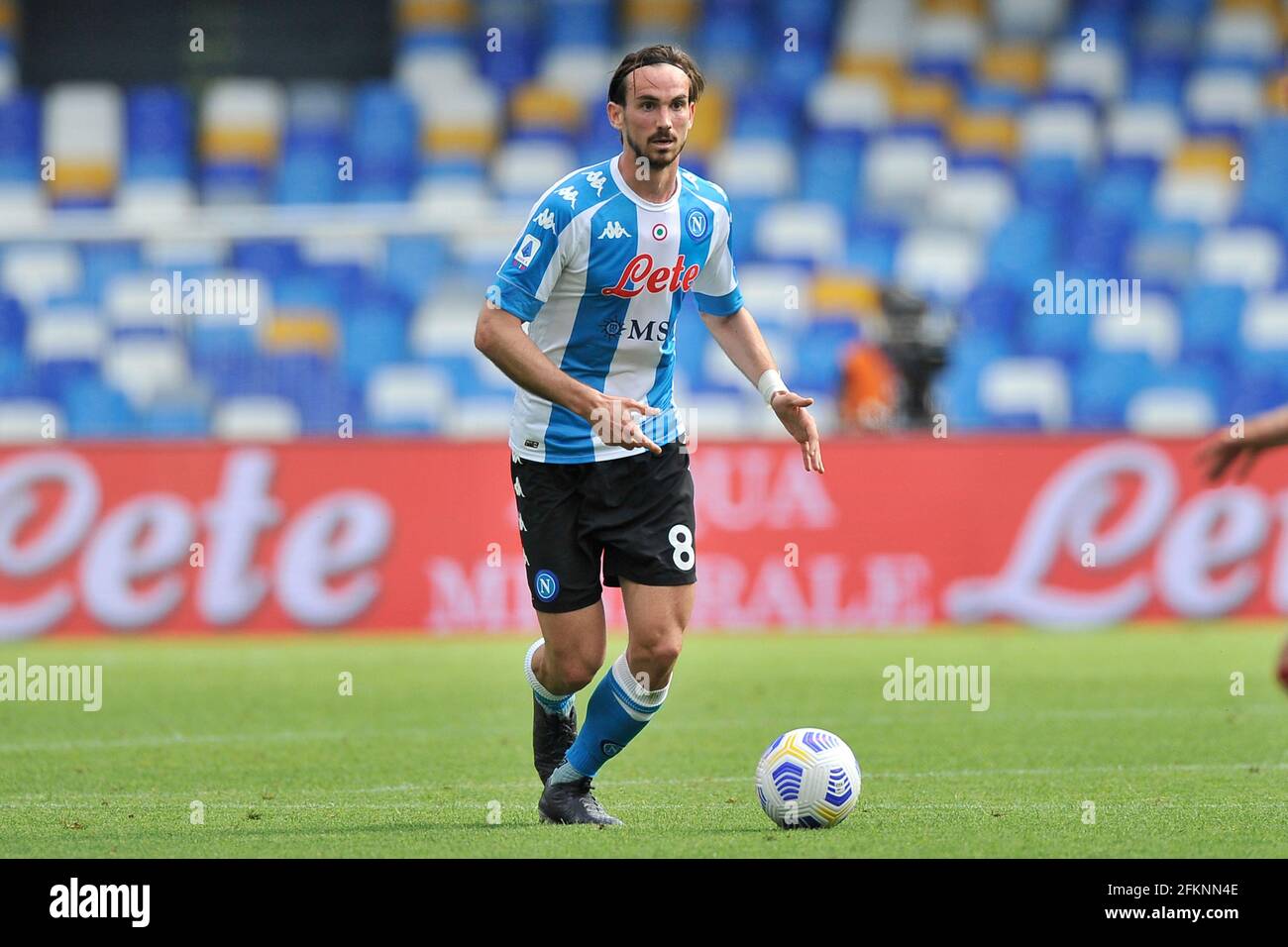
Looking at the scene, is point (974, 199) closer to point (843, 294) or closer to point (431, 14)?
point (843, 294)

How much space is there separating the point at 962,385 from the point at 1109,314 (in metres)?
1.82

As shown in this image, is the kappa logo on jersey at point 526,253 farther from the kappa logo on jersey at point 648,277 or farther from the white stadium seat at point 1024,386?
the white stadium seat at point 1024,386

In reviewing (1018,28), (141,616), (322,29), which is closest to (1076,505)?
(141,616)

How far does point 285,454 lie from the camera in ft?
48.6

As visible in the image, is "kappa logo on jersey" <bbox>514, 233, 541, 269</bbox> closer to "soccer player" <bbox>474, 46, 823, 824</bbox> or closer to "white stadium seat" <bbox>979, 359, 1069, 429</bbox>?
"soccer player" <bbox>474, 46, 823, 824</bbox>

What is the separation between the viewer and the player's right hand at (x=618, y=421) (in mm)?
6184

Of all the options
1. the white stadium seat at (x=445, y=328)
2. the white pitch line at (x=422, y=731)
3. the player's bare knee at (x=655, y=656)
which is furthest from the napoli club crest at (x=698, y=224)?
the white stadium seat at (x=445, y=328)

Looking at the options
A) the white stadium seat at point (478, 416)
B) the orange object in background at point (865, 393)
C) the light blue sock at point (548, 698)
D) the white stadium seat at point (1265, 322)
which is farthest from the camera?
the white stadium seat at point (1265, 322)

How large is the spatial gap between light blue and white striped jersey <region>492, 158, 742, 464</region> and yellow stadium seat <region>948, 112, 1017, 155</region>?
50.2 ft

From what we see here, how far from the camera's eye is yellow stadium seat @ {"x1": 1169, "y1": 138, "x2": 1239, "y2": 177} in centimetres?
2186

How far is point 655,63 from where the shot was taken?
21.7 feet

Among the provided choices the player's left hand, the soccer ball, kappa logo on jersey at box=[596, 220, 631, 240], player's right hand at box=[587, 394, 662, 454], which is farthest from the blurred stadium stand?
player's right hand at box=[587, 394, 662, 454]

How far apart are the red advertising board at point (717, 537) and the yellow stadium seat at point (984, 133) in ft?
24.7

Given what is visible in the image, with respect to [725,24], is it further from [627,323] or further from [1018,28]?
[627,323]
